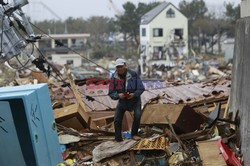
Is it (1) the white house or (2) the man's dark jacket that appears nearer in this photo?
(2) the man's dark jacket

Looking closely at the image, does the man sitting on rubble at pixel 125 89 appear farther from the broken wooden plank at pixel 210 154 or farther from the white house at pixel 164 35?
the white house at pixel 164 35

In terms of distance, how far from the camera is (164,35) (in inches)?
2435

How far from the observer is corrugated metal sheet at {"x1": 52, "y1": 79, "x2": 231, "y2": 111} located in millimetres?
12305

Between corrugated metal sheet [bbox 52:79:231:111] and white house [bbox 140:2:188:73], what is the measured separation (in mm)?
43937

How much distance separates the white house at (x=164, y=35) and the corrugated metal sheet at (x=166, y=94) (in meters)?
43.9

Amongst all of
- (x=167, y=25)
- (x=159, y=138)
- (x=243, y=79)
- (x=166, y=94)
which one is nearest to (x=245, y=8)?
(x=243, y=79)

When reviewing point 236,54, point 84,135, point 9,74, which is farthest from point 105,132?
point 9,74

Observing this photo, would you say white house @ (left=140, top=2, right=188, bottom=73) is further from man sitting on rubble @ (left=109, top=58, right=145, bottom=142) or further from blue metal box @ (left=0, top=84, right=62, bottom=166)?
blue metal box @ (left=0, top=84, right=62, bottom=166)

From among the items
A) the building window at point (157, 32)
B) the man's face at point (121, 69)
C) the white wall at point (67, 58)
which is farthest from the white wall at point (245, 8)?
the white wall at point (67, 58)

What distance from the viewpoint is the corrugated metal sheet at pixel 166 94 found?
12305 millimetres

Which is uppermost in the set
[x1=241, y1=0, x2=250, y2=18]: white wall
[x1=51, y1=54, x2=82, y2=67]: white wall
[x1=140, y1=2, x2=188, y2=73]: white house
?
[x1=241, y1=0, x2=250, y2=18]: white wall

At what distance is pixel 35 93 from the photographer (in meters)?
6.98

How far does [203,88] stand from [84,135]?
6797 mm

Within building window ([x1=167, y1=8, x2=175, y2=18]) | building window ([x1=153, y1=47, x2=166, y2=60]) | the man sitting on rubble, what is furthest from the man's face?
building window ([x1=167, y1=8, x2=175, y2=18])
